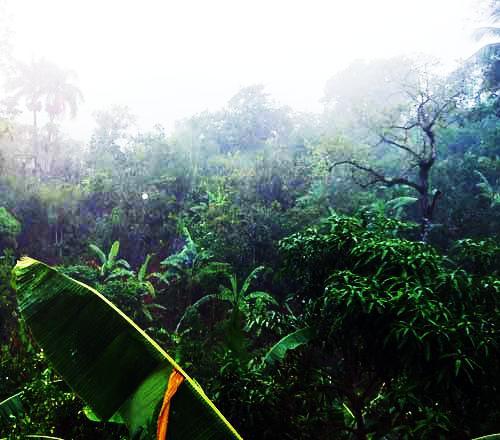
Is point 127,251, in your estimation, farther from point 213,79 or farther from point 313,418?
point 213,79

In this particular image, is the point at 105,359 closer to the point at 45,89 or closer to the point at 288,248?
the point at 288,248

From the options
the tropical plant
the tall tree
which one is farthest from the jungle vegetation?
the tall tree

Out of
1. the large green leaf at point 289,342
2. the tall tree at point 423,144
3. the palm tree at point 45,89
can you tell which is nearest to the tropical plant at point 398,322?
the large green leaf at point 289,342

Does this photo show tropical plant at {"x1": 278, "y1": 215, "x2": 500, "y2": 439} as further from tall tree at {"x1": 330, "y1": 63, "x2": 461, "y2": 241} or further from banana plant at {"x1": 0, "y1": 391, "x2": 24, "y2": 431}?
tall tree at {"x1": 330, "y1": 63, "x2": 461, "y2": 241}

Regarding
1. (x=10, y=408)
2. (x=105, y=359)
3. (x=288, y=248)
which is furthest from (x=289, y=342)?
(x=10, y=408)

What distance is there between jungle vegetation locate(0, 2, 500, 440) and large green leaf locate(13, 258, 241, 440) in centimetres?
11

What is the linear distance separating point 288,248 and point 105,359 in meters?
2.86

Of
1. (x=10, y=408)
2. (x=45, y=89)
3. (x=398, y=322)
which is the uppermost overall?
(x=45, y=89)

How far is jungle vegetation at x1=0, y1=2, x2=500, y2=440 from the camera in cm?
347

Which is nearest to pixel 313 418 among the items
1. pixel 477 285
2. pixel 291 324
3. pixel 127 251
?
pixel 291 324

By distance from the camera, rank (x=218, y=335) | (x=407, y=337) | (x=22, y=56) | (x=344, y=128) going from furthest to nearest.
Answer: (x=344, y=128), (x=22, y=56), (x=218, y=335), (x=407, y=337)

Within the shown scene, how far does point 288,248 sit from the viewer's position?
488 cm

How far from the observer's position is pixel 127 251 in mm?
14766

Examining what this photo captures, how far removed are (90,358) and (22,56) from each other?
85.3ft
